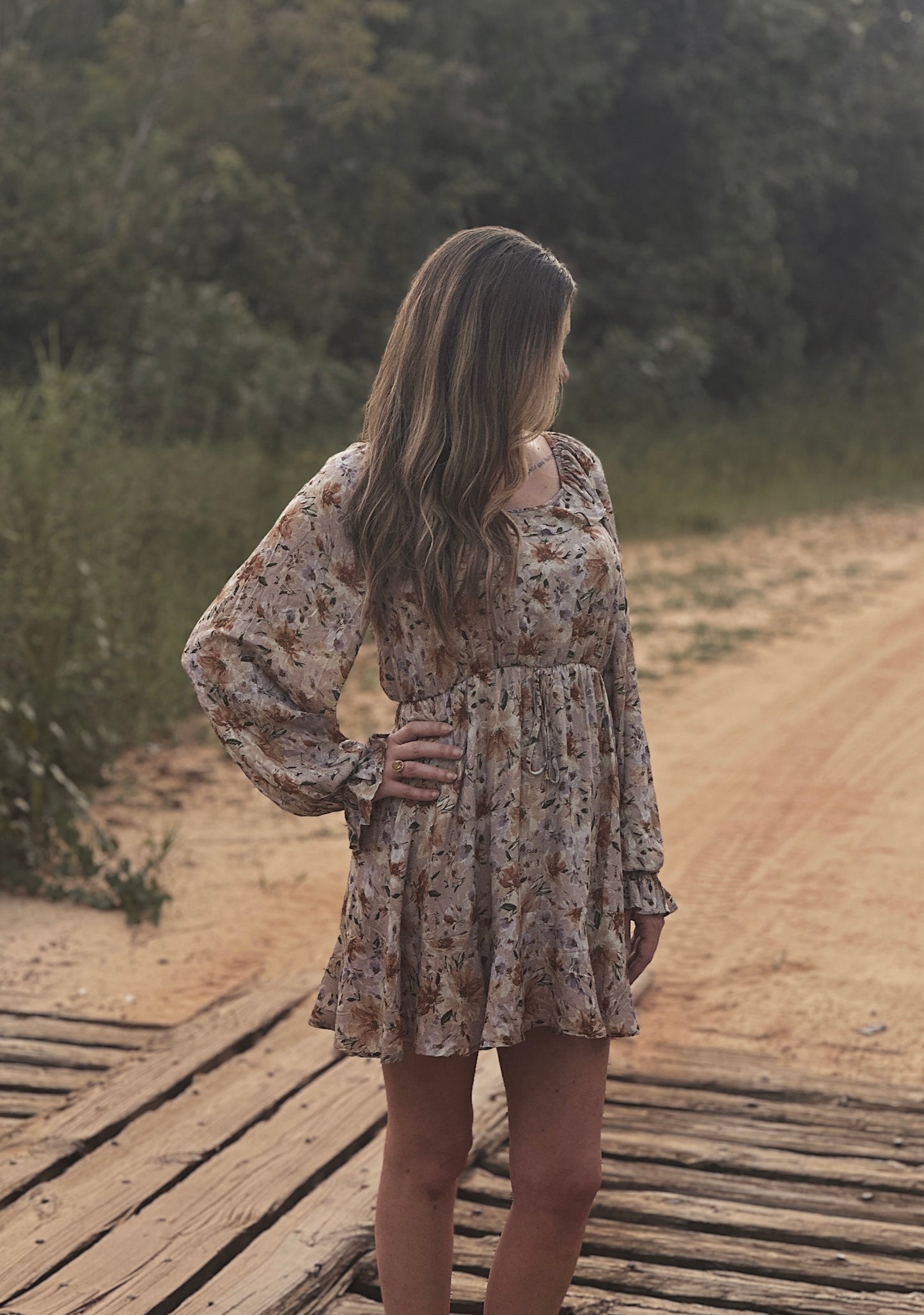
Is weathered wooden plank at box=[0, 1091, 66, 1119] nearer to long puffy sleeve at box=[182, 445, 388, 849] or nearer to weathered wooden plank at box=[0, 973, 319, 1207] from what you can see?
weathered wooden plank at box=[0, 973, 319, 1207]

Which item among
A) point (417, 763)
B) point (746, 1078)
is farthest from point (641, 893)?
point (746, 1078)

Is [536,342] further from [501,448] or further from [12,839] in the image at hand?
[12,839]

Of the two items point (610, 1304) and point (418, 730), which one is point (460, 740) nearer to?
point (418, 730)

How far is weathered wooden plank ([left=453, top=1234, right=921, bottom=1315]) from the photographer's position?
285 cm

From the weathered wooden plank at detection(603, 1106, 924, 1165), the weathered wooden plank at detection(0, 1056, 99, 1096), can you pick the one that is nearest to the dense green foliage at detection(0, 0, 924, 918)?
the weathered wooden plank at detection(0, 1056, 99, 1096)

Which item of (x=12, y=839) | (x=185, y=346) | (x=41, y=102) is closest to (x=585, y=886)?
(x=12, y=839)

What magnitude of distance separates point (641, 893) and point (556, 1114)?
0.36m

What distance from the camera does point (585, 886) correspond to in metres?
2.25

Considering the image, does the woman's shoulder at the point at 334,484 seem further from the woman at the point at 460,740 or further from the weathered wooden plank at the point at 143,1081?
the weathered wooden plank at the point at 143,1081

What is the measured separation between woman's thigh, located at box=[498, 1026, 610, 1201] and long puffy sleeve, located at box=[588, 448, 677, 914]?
24 cm

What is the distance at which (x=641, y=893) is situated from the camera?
7.77 ft

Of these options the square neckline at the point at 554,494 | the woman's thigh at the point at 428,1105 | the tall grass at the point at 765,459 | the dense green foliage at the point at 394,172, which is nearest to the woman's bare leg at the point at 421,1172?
the woman's thigh at the point at 428,1105

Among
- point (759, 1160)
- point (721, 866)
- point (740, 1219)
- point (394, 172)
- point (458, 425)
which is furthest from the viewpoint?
point (394, 172)

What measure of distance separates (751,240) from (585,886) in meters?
18.6
